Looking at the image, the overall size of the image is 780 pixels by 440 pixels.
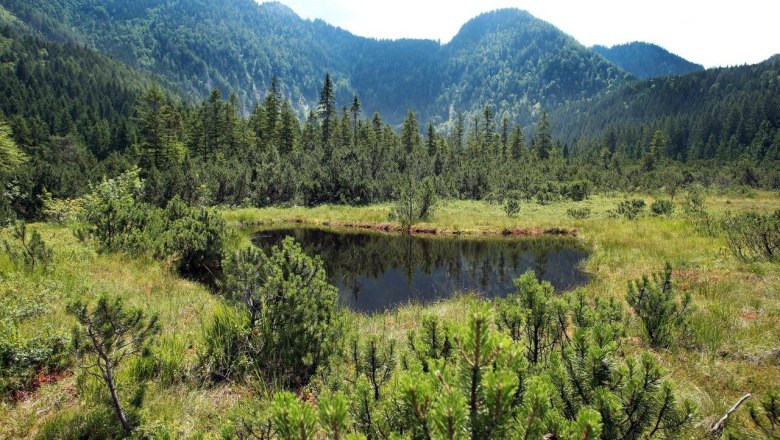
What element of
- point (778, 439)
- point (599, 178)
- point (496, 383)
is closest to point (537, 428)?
point (496, 383)

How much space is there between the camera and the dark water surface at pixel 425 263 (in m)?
13.0

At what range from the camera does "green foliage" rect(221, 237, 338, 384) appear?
4.65 m

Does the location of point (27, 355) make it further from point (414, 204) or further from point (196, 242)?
point (414, 204)

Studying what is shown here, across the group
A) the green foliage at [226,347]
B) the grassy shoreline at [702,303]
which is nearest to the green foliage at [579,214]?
the grassy shoreline at [702,303]

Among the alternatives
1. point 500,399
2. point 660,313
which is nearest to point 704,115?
point 660,313

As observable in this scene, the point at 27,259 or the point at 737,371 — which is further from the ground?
the point at 27,259

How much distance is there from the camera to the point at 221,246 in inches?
445

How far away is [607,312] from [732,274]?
866cm

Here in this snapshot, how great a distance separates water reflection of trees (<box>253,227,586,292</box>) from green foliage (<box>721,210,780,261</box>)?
5875 millimetres

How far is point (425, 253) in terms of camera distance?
1948cm

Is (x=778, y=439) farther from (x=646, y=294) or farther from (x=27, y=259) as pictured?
(x=27, y=259)

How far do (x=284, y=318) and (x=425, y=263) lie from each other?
13063 mm

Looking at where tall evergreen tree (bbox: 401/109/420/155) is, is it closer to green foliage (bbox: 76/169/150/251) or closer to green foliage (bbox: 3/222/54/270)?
green foliage (bbox: 76/169/150/251)

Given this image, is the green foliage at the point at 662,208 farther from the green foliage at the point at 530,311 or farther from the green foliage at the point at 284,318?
the green foliage at the point at 284,318
